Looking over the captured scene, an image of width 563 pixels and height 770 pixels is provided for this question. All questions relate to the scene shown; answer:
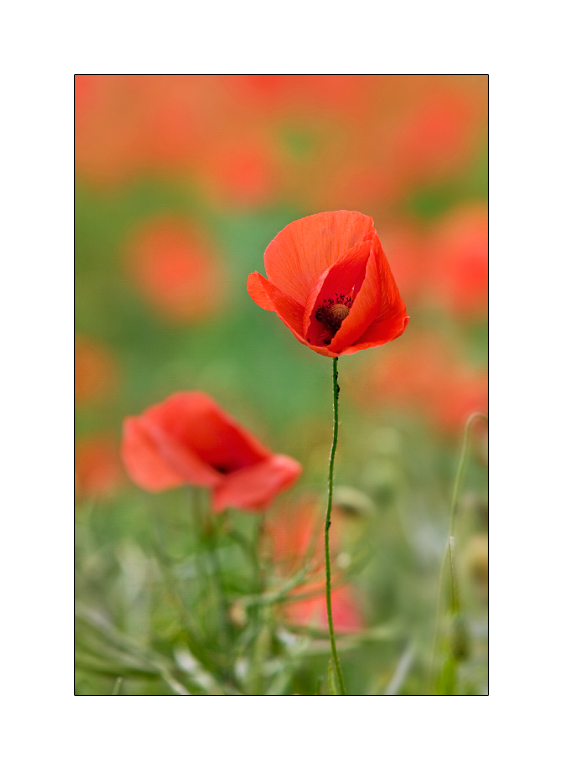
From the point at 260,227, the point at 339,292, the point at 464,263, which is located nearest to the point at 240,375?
the point at 260,227

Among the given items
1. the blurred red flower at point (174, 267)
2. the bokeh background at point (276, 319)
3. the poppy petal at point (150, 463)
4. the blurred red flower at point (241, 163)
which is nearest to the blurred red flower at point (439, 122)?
the bokeh background at point (276, 319)

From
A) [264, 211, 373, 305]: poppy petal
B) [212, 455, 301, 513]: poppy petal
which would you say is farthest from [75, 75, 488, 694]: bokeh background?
[264, 211, 373, 305]: poppy petal

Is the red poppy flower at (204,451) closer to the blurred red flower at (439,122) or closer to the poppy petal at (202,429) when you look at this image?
the poppy petal at (202,429)

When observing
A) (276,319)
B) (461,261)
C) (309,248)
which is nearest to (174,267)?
(276,319)

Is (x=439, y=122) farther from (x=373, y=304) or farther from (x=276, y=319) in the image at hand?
(x=373, y=304)
